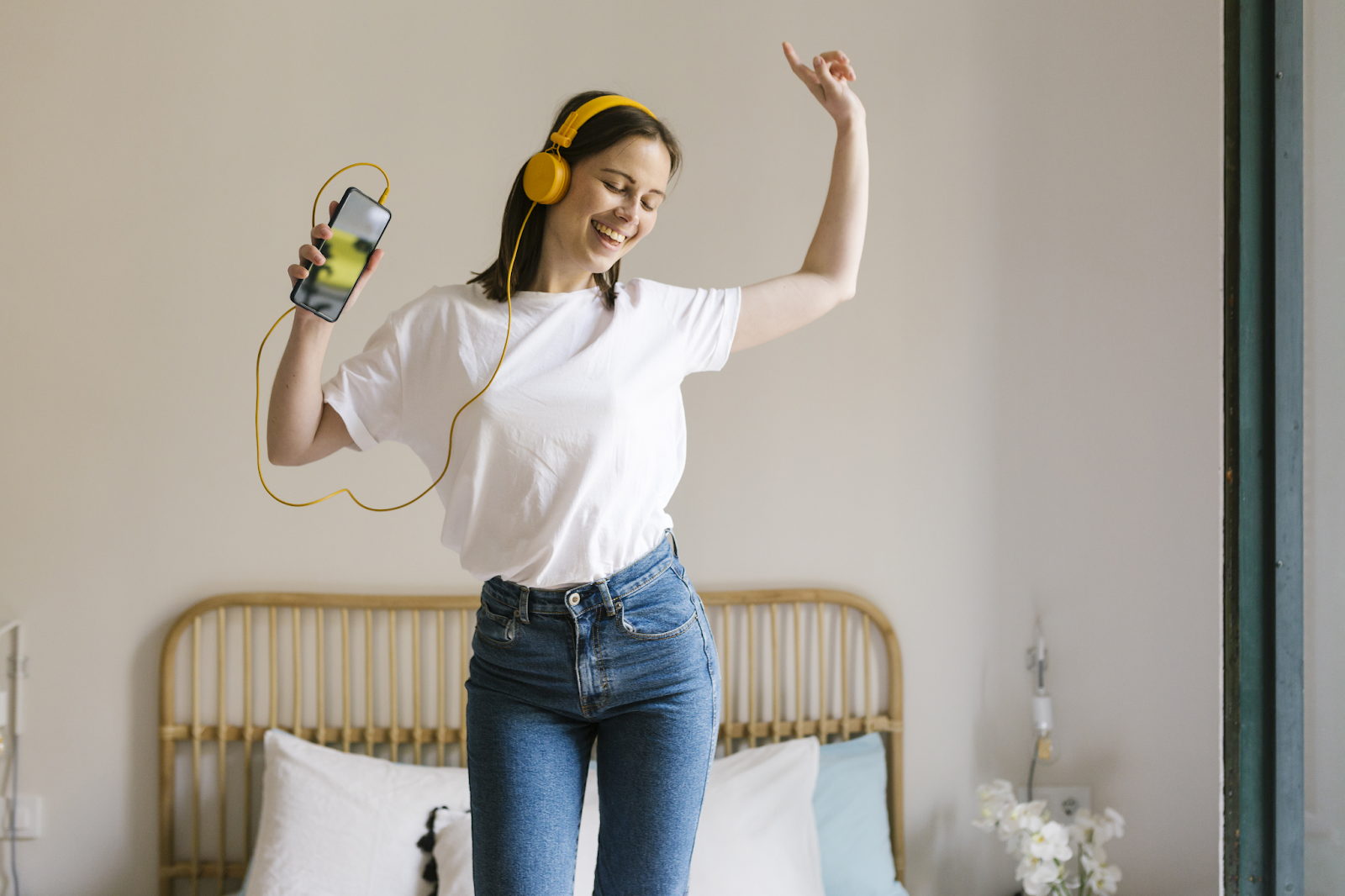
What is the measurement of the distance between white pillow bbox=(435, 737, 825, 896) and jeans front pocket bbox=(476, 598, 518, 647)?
844 mm

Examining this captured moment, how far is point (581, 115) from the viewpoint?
0.97 meters

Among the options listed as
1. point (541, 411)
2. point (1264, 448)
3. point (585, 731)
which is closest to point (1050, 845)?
point (1264, 448)

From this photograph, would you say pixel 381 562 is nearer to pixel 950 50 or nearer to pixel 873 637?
pixel 873 637

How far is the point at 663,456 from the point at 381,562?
1.19m

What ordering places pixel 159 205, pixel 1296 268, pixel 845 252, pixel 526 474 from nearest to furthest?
pixel 526 474, pixel 845 252, pixel 1296 268, pixel 159 205

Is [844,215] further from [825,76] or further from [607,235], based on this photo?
[607,235]

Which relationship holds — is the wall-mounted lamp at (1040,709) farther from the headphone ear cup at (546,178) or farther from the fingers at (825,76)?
the headphone ear cup at (546,178)

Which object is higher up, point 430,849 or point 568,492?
point 568,492

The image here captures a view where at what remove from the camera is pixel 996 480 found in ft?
6.67

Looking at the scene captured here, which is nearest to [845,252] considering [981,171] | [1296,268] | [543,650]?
[543,650]

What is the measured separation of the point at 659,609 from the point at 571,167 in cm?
47

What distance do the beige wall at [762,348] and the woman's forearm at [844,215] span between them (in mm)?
949

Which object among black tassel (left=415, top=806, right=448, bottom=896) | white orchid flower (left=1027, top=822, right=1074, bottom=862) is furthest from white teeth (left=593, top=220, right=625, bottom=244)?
white orchid flower (left=1027, top=822, right=1074, bottom=862)

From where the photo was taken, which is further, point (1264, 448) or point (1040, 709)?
point (1040, 709)
